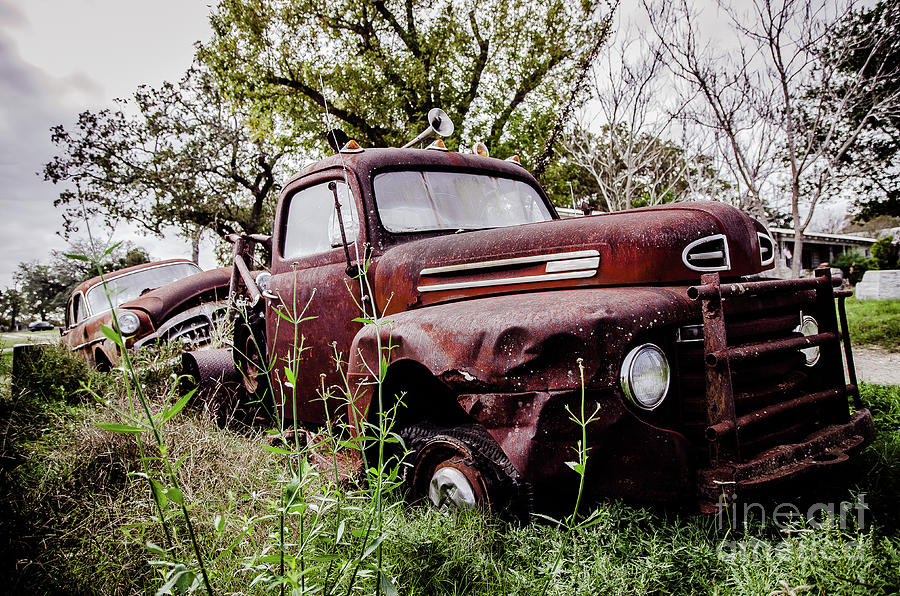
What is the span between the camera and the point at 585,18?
15.1 meters

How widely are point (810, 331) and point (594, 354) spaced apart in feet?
5.22

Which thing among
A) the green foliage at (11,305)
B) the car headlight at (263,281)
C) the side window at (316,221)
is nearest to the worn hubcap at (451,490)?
the side window at (316,221)

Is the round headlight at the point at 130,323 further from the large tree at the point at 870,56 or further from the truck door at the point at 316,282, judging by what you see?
the large tree at the point at 870,56

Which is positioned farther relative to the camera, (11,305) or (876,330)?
(11,305)

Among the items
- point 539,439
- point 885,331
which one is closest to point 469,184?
point 539,439

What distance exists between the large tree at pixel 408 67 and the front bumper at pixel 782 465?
505 inches

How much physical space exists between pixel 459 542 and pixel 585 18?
51.9ft

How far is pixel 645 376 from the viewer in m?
2.09

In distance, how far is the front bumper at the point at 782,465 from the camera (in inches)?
78.3

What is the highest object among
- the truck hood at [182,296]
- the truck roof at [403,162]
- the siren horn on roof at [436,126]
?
the siren horn on roof at [436,126]

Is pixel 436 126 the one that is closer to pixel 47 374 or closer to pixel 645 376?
pixel 645 376

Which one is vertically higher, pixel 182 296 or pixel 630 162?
pixel 630 162

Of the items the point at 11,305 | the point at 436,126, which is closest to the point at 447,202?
the point at 436,126

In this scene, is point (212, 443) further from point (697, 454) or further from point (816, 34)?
point (816, 34)
